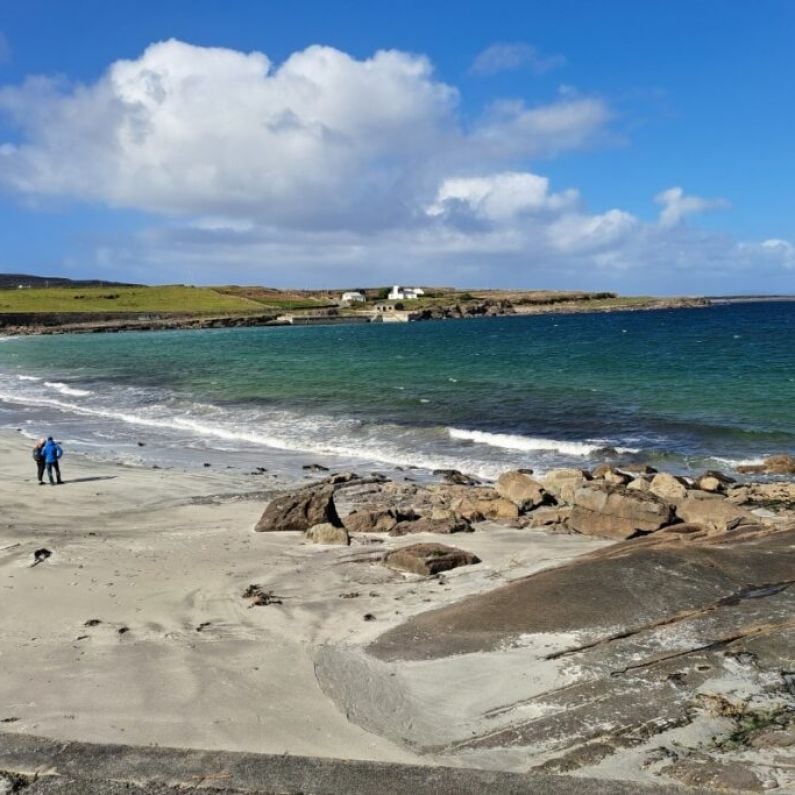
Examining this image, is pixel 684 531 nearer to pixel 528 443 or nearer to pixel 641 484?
pixel 641 484

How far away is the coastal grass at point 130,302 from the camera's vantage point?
457 feet

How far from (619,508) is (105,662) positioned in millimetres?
9515

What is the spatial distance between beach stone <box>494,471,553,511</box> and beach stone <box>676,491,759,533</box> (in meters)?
3.15

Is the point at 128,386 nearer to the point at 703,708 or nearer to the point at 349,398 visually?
the point at 349,398

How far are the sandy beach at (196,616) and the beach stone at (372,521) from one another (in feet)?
2.52

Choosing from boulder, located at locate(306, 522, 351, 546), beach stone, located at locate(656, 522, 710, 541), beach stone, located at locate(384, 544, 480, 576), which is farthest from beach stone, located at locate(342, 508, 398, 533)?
beach stone, located at locate(656, 522, 710, 541)

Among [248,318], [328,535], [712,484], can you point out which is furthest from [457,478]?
[248,318]

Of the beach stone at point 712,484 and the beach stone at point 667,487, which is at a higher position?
the beach stone at point 667,487

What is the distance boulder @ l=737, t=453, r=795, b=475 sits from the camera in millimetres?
21844

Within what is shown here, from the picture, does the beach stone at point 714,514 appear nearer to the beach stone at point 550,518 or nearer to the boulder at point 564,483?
the beach stone at point 550,518

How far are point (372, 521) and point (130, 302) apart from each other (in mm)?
148378

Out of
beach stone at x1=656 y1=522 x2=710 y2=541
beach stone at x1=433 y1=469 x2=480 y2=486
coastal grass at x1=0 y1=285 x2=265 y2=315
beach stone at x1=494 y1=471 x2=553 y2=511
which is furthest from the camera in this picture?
coastal grass at x1=0 y1=285 x2=265 y2=315

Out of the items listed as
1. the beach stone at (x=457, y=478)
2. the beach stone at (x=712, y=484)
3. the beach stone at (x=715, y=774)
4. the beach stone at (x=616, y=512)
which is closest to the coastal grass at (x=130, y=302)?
the beach stone at (x=457, y=478)

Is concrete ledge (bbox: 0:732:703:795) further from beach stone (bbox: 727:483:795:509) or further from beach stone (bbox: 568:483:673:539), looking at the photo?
beach stone (bbox: 727:483:795:509)
